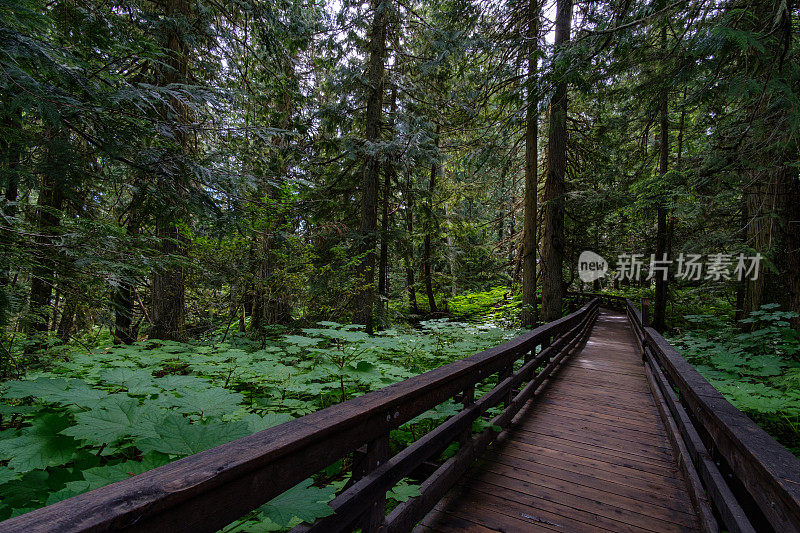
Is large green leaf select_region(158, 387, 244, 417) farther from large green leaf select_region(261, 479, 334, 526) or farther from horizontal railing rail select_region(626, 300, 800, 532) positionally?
horizontal railing rail select_region(626, 300, 800, 532)

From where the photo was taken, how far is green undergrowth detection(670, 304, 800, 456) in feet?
13.0

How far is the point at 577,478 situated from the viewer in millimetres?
3252

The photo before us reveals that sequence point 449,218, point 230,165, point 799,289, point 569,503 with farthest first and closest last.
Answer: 1. point 449,218
2. point 799,289
3. point 230,165
4. point 569,503

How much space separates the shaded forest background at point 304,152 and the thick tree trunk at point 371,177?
0.07m

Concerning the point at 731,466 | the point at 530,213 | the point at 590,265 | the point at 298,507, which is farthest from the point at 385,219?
the point at 590,265

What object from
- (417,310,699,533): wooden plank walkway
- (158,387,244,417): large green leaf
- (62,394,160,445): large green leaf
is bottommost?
(417,310,699,533): wooden plank walkway

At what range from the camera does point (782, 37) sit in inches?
162

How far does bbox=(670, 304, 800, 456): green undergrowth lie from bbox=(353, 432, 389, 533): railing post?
3.85 m

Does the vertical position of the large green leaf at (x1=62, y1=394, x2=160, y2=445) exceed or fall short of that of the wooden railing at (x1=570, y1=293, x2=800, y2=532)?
it exceeds it

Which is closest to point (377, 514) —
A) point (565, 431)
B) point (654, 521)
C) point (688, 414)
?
point (654, 521)

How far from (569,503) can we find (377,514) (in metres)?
1.80

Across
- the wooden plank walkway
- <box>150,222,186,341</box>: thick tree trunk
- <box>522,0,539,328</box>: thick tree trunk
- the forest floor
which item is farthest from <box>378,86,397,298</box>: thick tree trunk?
the wooden plank walkway

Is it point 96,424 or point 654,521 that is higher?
point 96,424

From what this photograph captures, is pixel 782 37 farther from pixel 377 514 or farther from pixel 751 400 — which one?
pixel 377 514
